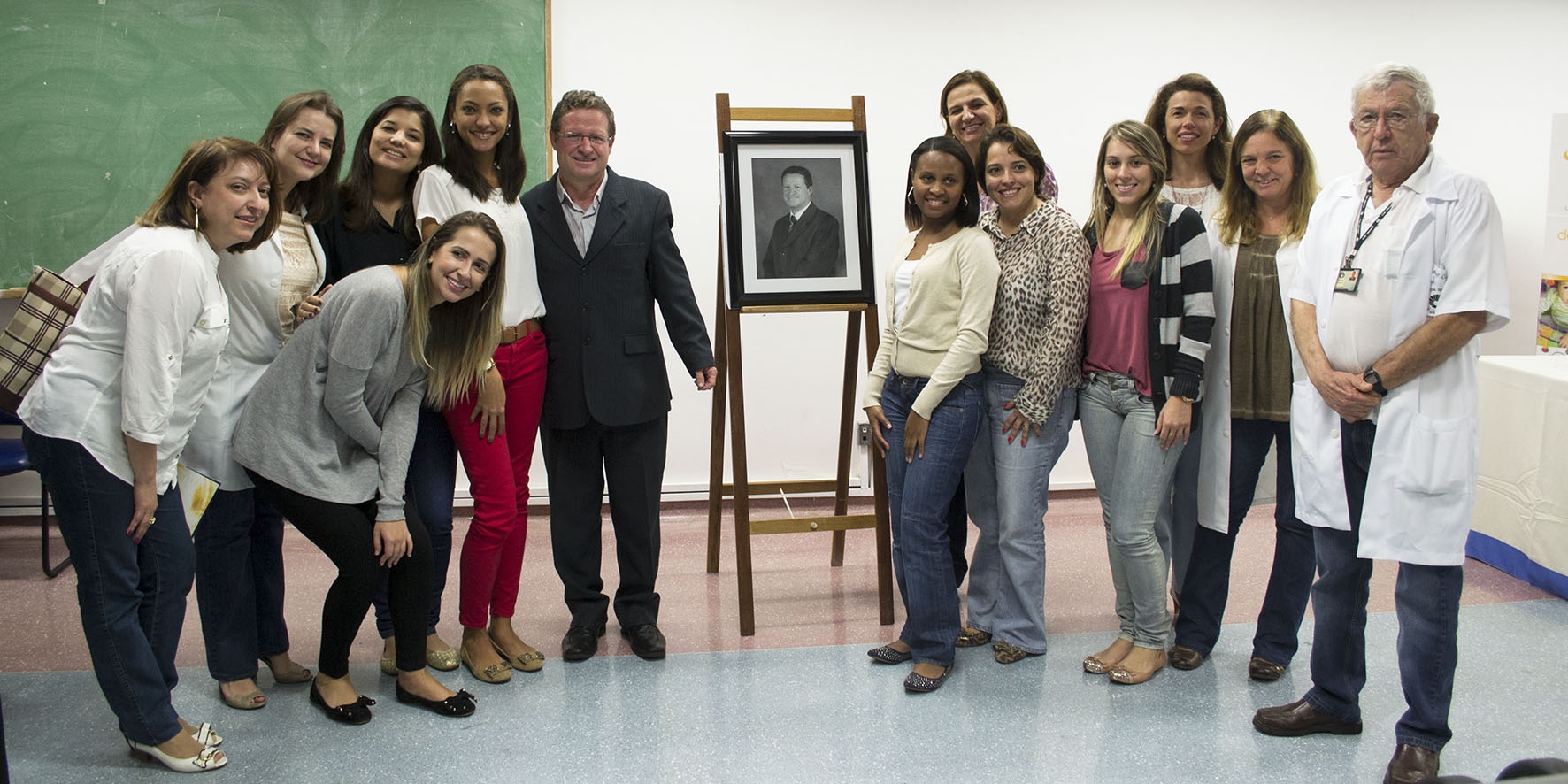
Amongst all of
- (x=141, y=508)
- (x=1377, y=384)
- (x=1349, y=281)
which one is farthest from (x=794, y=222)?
(x=141, y=508)

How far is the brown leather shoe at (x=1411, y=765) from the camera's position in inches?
91.4

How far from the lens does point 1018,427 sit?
288 cm

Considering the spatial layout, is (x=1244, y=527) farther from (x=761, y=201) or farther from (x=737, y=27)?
(x=737, y=27)

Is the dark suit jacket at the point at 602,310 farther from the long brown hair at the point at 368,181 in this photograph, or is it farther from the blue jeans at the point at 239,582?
the blue jeans at the point at 239,582

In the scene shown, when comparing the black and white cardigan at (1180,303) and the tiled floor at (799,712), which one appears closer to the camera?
the tiled floor at (799,712)

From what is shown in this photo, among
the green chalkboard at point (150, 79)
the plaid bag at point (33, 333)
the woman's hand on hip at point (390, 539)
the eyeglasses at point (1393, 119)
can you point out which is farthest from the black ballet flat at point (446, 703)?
the green chalkboard at point (150, 79)

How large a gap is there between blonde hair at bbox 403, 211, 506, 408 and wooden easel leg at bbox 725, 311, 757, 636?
791 millimetres

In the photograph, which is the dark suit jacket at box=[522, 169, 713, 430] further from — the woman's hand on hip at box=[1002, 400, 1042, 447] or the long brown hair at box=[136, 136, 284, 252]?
the woman's hand on hip at box=[1002, 400, 1042, 447]

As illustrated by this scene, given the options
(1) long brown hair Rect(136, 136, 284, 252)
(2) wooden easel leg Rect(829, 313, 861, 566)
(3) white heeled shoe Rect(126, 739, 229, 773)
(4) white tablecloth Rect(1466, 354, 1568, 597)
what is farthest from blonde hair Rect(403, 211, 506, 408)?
(4) white tablecloth Rect(1466, 354, 1568, 597)

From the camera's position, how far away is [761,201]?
10.7ft

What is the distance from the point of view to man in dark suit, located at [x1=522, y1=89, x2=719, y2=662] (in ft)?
9.74

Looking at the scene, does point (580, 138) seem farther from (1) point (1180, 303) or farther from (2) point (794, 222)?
(1) point (1180, 303)

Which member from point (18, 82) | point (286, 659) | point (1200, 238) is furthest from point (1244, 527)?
point (18, 82)

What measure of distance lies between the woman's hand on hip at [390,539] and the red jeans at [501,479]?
0.80 feet
